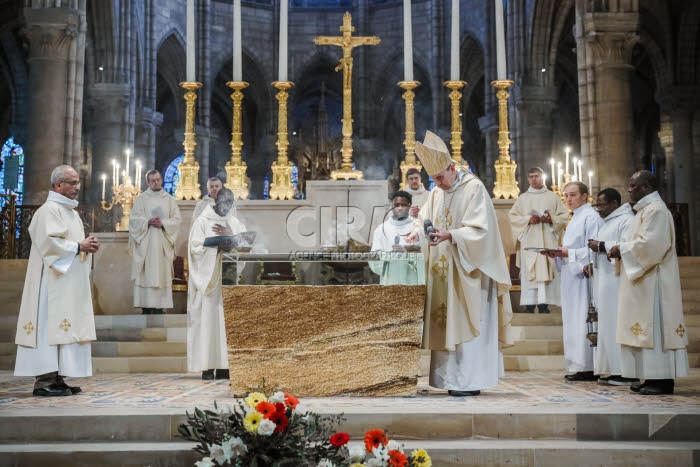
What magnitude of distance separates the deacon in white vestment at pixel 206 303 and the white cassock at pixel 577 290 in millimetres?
3032

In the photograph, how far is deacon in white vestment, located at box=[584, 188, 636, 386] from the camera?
6523 millimetres

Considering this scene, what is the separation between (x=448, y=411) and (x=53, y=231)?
3.29 metres

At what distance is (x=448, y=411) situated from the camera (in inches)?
181

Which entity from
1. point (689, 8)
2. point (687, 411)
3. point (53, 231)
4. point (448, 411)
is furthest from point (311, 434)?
point (689, 8)

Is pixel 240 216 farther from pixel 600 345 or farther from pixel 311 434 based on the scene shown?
pixel 311 434

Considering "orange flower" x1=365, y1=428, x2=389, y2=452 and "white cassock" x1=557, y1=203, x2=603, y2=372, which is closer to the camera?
"orange flower" x1=365, y1=428, x2=389, y2=452

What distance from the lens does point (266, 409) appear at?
3533 millimetres

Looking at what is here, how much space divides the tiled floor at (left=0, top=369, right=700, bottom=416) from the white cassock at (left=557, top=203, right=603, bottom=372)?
30 centimetres

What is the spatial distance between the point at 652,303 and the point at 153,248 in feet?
20.2

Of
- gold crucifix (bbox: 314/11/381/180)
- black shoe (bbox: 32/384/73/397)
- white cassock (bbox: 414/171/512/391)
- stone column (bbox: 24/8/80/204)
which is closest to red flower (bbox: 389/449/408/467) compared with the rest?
white cassock (bbox: 414/171/512/391)

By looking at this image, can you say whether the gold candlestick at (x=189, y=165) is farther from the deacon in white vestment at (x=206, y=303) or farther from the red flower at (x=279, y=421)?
the red flower at (x=279, y=421)

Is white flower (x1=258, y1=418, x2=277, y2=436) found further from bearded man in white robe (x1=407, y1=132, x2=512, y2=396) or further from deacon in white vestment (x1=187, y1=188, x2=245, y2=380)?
deacon in white vestment (x1=187, y1=188, x2=245, y2=380)

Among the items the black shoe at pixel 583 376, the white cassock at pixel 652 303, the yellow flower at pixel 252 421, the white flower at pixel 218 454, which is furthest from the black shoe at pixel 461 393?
the white flower at pixel 218 454

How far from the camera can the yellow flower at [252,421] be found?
3.46 meters
